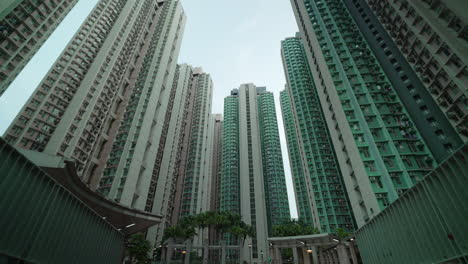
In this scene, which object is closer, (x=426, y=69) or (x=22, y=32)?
(x=426, y=69)

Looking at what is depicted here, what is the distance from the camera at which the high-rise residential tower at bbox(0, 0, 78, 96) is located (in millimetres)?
40219

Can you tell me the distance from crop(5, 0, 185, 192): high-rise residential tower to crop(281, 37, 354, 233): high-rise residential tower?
153ft

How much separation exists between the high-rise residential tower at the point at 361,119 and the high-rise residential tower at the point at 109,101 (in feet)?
140

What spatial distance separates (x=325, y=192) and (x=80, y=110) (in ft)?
225

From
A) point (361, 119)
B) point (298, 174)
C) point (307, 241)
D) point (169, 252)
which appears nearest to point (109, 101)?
point (169, 252)

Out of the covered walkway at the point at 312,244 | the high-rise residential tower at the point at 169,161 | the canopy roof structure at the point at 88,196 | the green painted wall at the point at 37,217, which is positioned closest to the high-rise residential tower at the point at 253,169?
the high-rise residential tower at the point at 169,161

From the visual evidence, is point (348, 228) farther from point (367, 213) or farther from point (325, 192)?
point (367, 213)

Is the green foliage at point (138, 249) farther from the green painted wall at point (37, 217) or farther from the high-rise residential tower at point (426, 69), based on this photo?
the high-rise residential tower at point (426, 69)

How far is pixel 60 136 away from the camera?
4525 cm

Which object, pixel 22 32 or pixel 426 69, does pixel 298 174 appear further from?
pixel 22 32

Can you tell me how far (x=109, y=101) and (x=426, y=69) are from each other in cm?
6843

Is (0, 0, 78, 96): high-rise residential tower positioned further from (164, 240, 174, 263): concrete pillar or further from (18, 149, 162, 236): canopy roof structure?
(164, 240, 174, 263): concrete pillar

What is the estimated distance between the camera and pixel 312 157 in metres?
71.9

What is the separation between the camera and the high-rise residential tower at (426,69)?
3167 cm
